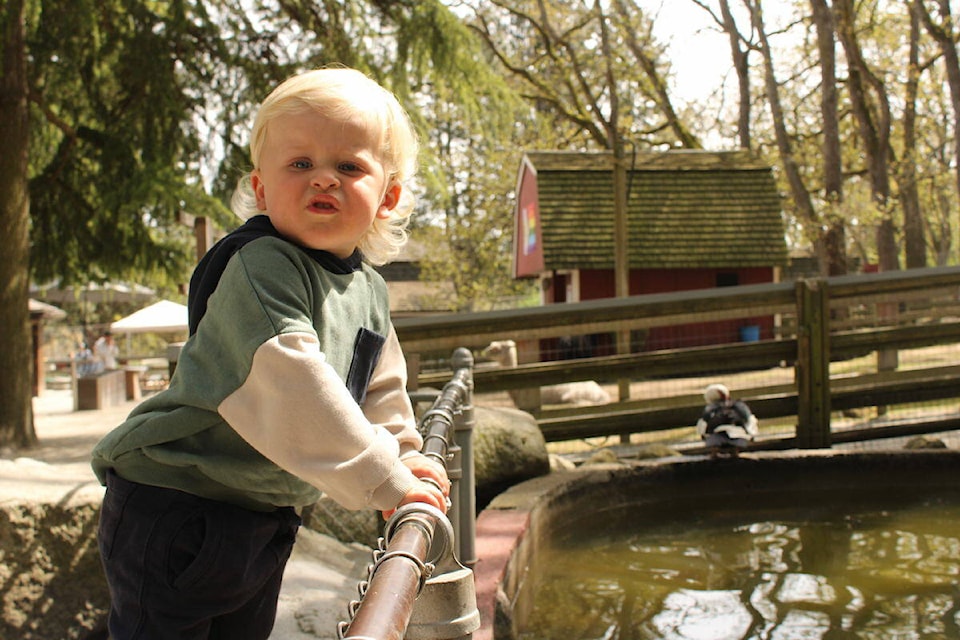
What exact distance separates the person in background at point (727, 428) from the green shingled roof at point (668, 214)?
39.4ft

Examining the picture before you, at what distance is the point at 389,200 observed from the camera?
1.88m

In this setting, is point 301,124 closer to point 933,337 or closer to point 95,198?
point 933,337

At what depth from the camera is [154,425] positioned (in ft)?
5.23

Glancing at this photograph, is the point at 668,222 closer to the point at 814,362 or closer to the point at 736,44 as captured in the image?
the point at 736,44

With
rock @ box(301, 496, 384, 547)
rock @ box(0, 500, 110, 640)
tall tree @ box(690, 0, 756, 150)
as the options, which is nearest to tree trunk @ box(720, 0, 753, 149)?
tall tree @ box(690, 0, 756, 150)

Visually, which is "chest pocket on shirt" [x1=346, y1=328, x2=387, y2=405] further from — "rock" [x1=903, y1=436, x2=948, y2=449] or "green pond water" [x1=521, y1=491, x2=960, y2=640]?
"rock" [x1=903, y1=436, x2=948, y2=449]

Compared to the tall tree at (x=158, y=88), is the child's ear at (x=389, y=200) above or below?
below

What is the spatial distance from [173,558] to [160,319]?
7.55 metres

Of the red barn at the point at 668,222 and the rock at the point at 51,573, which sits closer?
the rock at the point at 51,573

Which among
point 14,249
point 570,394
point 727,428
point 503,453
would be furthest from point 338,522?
point 570,394

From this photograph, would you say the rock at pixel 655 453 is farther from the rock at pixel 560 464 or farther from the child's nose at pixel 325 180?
the child's nose at pixel 325 180

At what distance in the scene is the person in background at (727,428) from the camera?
5.81 metres

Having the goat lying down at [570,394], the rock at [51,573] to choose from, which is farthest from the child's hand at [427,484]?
the goat lying down at [570,394]

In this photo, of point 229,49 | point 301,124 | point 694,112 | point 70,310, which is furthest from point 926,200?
point 301,124
